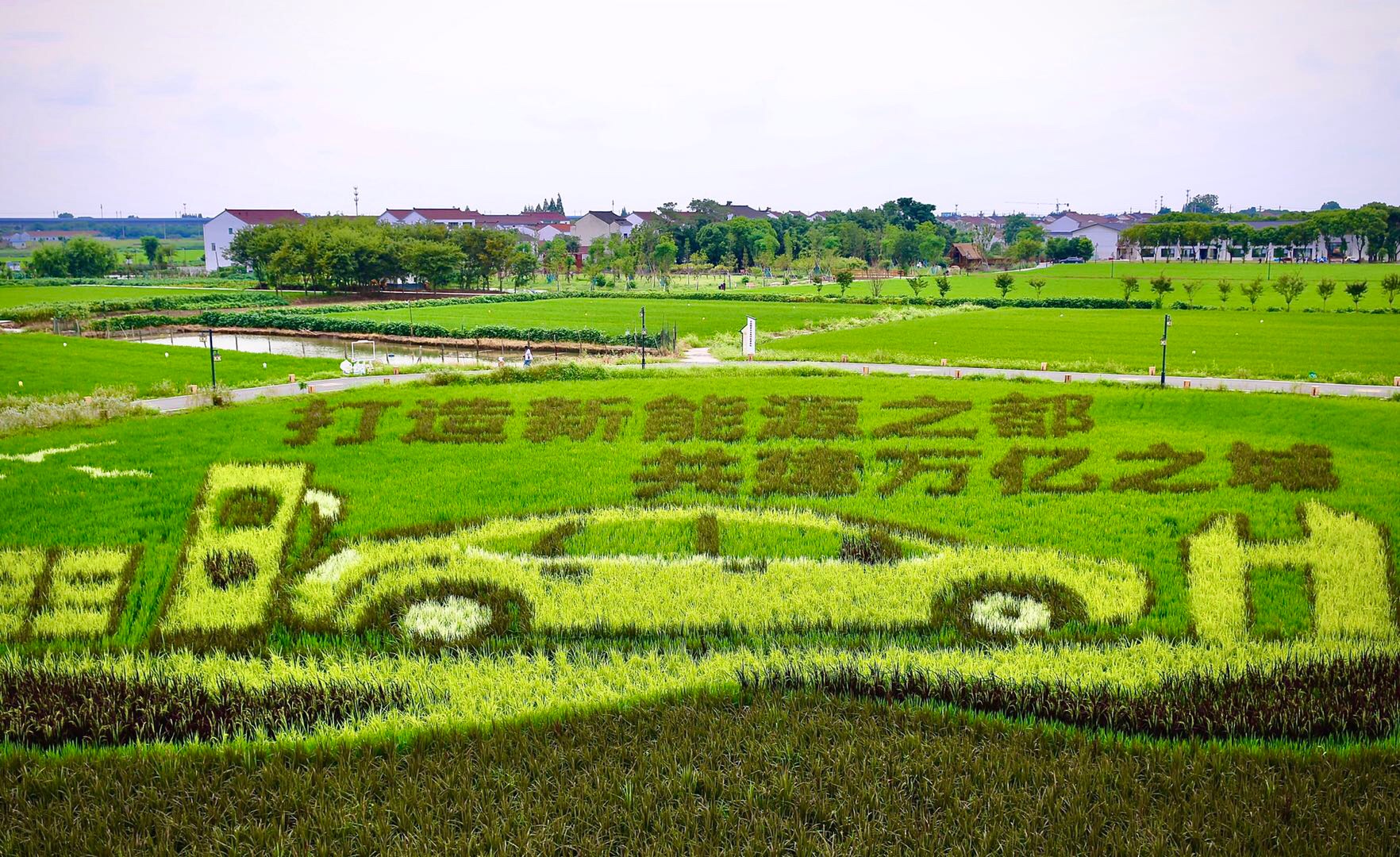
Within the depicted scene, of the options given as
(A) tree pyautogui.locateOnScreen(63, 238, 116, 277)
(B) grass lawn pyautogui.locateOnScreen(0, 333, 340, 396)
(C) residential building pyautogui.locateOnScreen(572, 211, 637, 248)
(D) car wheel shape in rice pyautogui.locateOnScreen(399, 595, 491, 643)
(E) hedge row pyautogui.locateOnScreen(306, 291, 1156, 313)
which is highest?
(C) residential building pyautogui.locateOnScreen(572, 211, 637, 248)

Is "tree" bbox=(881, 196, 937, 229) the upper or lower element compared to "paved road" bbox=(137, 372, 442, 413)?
upper

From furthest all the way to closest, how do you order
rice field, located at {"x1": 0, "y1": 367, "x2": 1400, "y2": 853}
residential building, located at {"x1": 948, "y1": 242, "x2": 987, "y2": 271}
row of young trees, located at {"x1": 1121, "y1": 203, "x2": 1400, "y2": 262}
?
1. residential building, located at {"x1": 948, "y1": 242, "x2": 987, "y2": 271}
2. row of young trees, located at {"x1": 1121, "y1": 203, "x2": 1400, "y2": 262}
3. rice field, located at {"x1": 0, "y1": 367, "x2": 1400, "y2": 853}

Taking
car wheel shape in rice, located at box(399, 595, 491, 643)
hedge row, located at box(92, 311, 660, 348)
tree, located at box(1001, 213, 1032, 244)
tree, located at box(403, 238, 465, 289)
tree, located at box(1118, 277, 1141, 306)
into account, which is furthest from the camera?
tree, located at box(1001, 213, 1032, 244)

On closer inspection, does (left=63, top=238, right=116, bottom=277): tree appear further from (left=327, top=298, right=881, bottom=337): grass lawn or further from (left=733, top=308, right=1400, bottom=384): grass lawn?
(left=733, top=308, right=1400, bottom=384): grass lawn

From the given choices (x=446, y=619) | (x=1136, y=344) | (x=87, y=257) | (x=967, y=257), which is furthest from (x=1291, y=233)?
(x=87, y=257)

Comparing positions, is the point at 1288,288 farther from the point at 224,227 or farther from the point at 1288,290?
the point at 224,227

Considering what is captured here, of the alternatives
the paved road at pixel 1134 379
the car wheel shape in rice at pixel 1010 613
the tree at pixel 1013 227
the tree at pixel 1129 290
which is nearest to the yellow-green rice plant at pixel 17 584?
the car wheel shape in rice at pixel 1010 613

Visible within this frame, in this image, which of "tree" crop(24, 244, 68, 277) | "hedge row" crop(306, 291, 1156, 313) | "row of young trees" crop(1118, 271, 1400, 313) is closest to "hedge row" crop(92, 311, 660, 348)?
"hedge row" crop(306, 291, 1156, 313)
